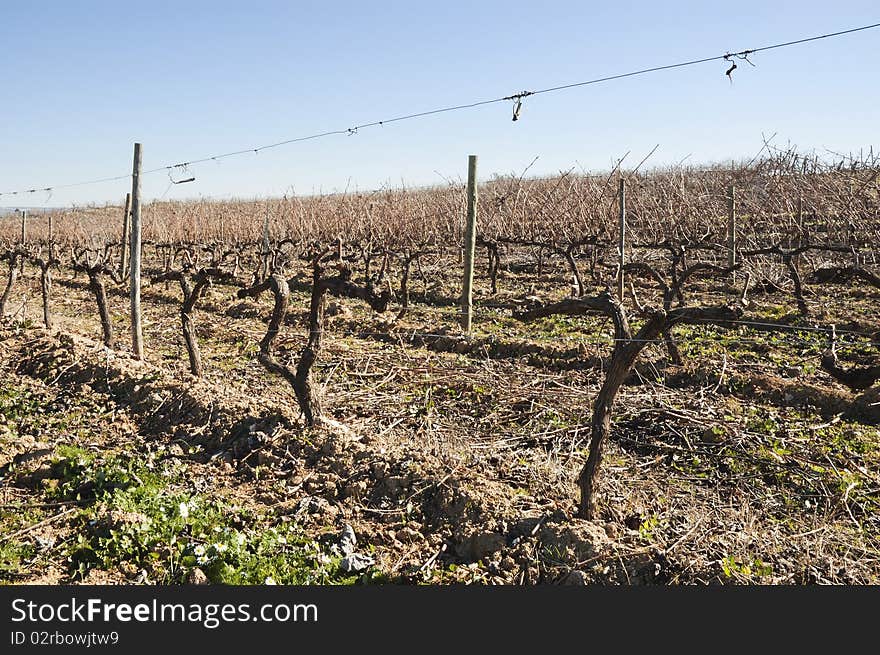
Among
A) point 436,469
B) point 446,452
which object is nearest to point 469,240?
point 446,452

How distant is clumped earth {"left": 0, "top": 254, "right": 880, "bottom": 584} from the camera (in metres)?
3.63

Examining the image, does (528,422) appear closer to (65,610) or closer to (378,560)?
(378,560)

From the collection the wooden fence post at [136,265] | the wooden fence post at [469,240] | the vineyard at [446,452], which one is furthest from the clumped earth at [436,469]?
the wooden fence post at [469,240]

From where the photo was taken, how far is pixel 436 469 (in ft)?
15.0

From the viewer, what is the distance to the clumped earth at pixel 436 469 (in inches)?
143

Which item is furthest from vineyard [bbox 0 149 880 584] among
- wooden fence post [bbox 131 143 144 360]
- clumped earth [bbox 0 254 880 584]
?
wooden fence post [bbox 131 143 144 360]

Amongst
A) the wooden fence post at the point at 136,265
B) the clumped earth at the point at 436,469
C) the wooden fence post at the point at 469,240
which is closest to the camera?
the clumped earth at the point at 436,469

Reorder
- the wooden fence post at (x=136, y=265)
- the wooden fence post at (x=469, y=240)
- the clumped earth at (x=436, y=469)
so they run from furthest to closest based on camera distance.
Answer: the wooden fence post at (x=469, y=240) → the wooden fence post at (x=136, y=265) → the clumped earth at (x=436, y=469)

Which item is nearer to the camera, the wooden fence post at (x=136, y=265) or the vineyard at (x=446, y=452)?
the vineyard at (x=446, y=452)

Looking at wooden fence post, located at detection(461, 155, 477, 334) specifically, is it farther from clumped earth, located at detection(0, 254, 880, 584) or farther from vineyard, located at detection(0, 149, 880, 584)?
clumped earth, located at detection(0, 254, 880, 584)

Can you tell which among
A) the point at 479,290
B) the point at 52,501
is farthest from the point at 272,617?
the point at 479,290

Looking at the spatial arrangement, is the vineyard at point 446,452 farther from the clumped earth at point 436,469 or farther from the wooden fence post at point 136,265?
the wooden fence post at point 136,265

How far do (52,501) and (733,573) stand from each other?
3938 millimetres

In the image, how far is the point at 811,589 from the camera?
3.26 metres
